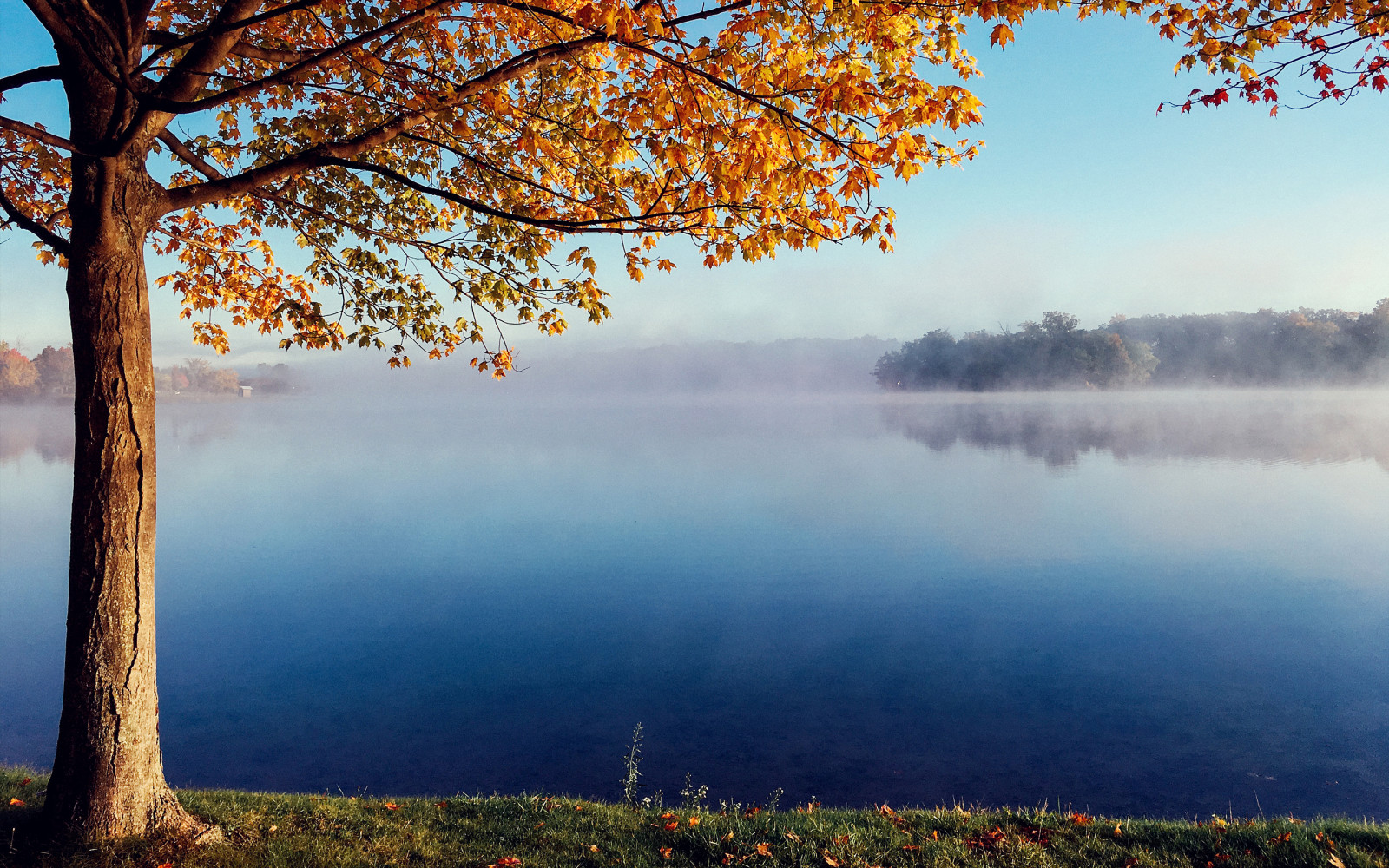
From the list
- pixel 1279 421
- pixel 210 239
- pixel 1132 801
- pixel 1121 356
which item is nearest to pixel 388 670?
pixel 210 239

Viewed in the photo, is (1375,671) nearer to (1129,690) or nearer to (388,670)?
(1129,690)

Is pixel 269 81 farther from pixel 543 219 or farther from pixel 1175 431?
pixel 1175 431

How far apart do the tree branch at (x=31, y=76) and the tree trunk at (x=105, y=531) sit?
2.33 ft

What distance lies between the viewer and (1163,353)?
151000mm

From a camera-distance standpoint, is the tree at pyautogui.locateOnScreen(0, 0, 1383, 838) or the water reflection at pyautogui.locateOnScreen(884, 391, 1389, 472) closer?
the tree at pyautogui.locateOnScreen(0, 0, 1383, 838)

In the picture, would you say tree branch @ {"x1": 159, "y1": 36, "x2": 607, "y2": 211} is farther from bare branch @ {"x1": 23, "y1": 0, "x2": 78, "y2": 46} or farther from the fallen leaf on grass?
the fallen leaf on grass

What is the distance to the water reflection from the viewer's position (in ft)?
145

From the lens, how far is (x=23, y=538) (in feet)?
79.8

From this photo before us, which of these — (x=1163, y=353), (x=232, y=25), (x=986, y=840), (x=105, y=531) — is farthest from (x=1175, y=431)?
(x=1163, y=353)

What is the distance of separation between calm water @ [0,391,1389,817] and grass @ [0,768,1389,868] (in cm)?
262

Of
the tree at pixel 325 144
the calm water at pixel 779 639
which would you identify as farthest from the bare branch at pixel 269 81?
the calm water at pixel 779 639

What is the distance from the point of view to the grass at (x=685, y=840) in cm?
519

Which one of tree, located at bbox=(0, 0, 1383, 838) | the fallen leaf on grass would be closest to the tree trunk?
tree, located at bbox=(0, 0, 1383, 838)

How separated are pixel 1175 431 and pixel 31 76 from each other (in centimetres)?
7112
